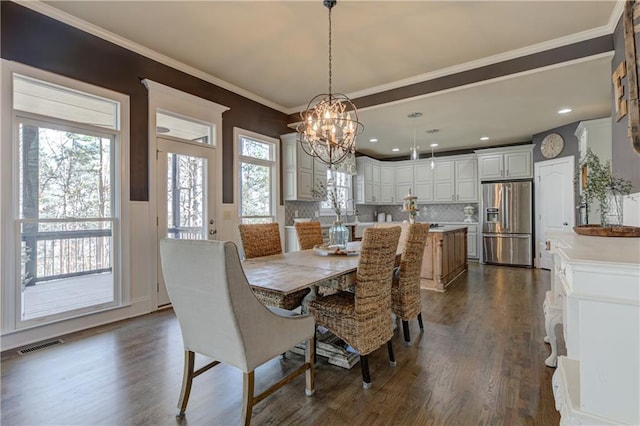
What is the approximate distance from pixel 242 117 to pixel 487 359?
4.18 meters

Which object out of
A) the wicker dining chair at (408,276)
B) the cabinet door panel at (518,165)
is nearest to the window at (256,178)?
the wicker dining chair at (408,276)

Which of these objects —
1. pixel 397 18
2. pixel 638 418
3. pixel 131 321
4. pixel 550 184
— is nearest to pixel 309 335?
pixel 638 418

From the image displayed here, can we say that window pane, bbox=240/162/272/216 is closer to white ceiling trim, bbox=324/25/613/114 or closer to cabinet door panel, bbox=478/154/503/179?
white ceiling trim, bbox=324/25/613/114

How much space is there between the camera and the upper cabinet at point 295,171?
16.9 ft

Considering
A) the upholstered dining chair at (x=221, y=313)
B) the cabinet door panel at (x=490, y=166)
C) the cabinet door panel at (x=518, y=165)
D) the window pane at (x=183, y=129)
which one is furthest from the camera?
the cabinet door panel at (x=490, y=166)

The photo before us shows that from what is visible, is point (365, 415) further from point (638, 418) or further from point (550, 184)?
point (550, 184)

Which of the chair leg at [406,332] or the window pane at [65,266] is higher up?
the window pane at [65,266]

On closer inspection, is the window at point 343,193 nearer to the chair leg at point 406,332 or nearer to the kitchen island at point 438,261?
the kitchen island at point 438,261

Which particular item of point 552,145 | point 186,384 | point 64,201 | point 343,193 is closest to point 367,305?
point 186,384

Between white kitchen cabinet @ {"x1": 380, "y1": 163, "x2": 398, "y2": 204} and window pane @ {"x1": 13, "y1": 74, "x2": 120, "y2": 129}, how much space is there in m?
6.21

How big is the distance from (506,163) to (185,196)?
20.7 feet

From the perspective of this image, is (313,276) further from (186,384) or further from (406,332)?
(406,332)

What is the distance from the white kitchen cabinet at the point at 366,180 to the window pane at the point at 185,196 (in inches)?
167

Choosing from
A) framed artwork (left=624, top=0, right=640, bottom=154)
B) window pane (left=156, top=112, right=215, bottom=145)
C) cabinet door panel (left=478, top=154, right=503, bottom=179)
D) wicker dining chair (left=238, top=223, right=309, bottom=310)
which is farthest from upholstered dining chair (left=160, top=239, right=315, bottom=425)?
cabinet door panel (left=478, top=154, right=503, bottom=179)
